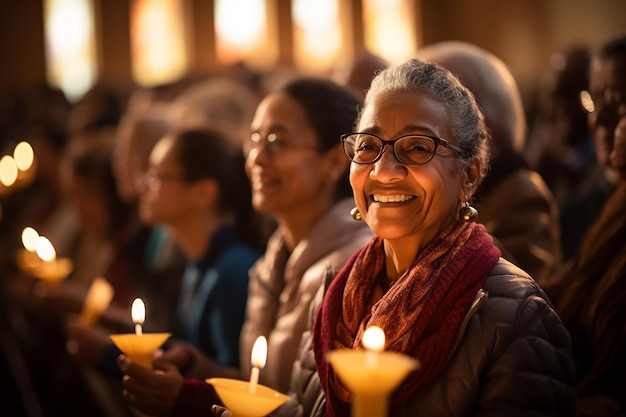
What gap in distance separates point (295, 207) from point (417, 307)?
124 cm

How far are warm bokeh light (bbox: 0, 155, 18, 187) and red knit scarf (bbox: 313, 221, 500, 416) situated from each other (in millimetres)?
3579

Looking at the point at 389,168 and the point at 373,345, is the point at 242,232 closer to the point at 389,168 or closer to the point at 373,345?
the point at 389,168

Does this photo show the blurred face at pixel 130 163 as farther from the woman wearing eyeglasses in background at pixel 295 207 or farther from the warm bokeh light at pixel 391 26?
the warm bokeh light at pixel 391 26

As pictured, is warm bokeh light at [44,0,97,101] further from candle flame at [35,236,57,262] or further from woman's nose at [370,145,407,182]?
woman's nose at [370,145,407,182]

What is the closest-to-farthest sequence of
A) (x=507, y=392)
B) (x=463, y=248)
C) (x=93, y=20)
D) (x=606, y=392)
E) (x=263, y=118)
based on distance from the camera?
(x=507, y=392) < (x=463, y=248) < (x=606, y=392) < (x=263, y=118) < (x=93, y=20)

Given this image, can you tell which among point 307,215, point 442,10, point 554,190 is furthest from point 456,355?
point 442,10

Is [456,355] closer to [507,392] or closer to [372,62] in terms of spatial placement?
[507,392]

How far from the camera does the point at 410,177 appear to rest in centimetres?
220

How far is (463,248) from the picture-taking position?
2.15 m

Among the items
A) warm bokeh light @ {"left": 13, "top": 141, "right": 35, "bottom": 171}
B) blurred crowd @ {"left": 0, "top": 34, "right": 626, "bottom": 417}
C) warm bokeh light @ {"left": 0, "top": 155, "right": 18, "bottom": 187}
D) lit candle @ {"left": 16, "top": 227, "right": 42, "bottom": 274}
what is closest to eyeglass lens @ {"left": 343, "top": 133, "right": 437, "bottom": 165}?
blurred crowd @ {"left": 0, "top": 34, "right": 626, "bottom": 417}

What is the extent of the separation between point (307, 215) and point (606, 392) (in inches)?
47.4

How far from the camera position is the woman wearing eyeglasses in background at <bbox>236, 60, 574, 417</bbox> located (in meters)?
2.01

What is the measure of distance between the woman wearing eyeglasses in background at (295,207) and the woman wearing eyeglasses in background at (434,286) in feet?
1.63

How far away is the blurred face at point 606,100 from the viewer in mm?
2838
